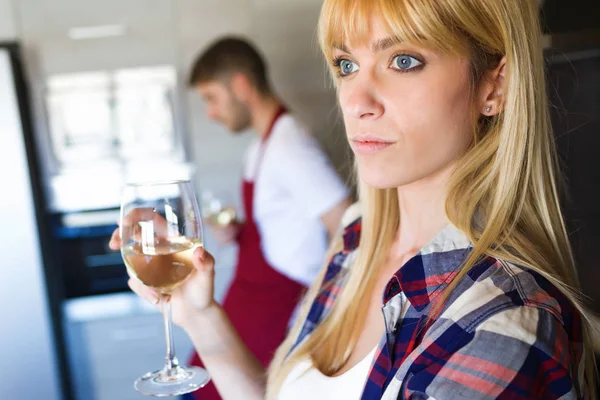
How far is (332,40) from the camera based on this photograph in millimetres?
969

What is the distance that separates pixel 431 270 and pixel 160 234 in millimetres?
401

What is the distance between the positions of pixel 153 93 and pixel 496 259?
222 cm

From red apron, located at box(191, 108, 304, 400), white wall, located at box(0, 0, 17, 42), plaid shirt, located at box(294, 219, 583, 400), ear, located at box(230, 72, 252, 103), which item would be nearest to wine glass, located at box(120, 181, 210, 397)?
plaid shirt, located at box(294, 219, 583, 400)

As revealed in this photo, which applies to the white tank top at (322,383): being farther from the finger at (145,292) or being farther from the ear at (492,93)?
the ear at (492,93)

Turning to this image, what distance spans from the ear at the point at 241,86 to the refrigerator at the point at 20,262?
995 mm

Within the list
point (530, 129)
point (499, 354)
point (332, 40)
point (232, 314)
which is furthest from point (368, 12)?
point (232, 314)

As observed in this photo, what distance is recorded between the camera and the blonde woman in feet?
2.40

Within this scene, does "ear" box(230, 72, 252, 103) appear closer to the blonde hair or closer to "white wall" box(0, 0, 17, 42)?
"white wall" box(0, 0, 17, 42)

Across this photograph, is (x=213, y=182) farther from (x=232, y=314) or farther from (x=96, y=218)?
(x=232, y=314)

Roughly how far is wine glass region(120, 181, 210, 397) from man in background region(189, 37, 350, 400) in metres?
1.04

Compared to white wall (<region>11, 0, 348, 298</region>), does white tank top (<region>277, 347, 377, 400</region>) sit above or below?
below

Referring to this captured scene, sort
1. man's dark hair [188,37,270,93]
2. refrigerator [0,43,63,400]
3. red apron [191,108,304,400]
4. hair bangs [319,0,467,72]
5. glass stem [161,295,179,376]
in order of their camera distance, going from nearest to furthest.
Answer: hair bangs [319,0,467,72] < glass stem [161,295,179,376] < red apron [191,108,304,400] < man's dark hair [188,37,270,93] < refrigerator [0,43,63,400]

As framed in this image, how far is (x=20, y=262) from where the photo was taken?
2.62 m

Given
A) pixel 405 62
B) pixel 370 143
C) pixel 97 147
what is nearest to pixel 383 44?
pixel 405 62
